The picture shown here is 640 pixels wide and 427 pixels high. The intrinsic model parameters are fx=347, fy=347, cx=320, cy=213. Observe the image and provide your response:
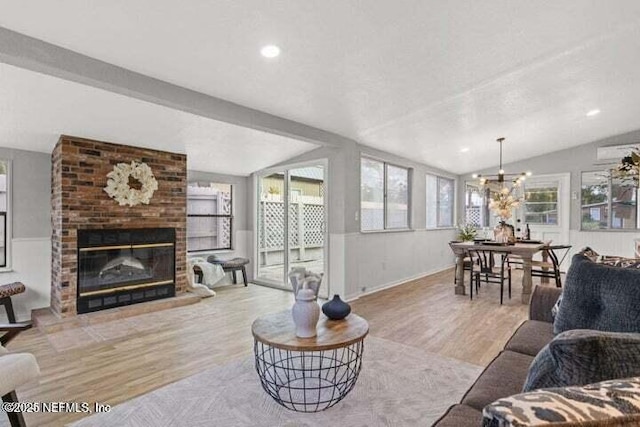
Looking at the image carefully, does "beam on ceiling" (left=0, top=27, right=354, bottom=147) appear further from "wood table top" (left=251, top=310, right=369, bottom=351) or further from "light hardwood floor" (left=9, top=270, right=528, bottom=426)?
"light hardwood floor" (left=9, top=270, right=528, bottom=426)

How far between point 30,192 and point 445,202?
25.1 feet

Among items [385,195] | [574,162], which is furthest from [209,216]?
[574,162]

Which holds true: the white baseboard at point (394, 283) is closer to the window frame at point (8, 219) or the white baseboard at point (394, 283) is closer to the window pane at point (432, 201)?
the window pane at point (432, 201)

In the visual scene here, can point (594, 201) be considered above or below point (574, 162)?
below

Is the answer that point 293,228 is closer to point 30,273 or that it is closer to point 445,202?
point 30,273

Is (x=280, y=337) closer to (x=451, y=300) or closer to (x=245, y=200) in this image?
(x=451, y=300)

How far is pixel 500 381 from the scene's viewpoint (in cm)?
154

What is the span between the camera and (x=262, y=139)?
15.5ft

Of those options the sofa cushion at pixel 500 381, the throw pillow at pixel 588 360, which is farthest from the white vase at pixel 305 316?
the throw pillow at pixel 588 360

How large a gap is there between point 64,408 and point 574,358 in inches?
109

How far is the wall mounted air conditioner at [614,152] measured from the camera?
662cm

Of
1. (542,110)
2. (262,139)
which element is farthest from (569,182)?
(262,139)

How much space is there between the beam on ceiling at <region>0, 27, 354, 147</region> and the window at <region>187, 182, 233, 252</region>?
2598 millimetres

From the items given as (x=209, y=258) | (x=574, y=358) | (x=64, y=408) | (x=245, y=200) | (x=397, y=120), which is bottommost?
(x=64, y=408)
